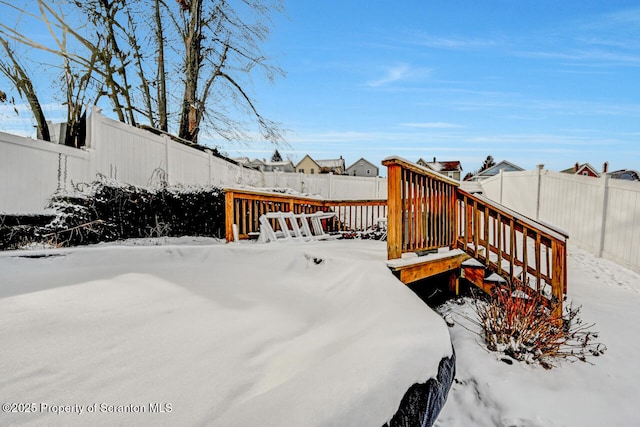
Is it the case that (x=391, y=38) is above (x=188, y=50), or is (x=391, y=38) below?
below

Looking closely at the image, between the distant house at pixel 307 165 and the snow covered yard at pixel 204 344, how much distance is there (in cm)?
3832

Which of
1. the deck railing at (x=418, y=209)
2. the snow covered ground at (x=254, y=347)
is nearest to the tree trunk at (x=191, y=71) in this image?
the snow covered ground at (x=254, y=347)

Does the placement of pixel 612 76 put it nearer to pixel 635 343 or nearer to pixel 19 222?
pixel 635 343

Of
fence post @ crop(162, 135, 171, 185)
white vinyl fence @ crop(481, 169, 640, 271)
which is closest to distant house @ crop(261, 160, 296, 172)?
fence post @ crop(162, 135, 171, 185)

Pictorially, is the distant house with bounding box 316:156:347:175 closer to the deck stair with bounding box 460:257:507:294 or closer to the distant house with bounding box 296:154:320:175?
the distant house with bounding box 296:154:320:175

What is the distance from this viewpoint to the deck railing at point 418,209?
10.5 ft

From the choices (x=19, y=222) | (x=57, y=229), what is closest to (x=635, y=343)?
(x=57, y=229)

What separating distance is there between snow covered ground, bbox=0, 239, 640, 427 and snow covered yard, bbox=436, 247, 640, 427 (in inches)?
0.5

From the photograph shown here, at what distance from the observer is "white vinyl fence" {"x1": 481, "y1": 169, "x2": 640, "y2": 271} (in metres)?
5.54

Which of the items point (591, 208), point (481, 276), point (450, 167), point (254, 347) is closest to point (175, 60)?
point (481, 276)

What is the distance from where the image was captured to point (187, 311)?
222 cm

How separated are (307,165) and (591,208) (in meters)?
35.9

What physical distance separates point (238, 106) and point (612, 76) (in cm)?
1191

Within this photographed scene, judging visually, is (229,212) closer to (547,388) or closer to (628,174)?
(547,388)
